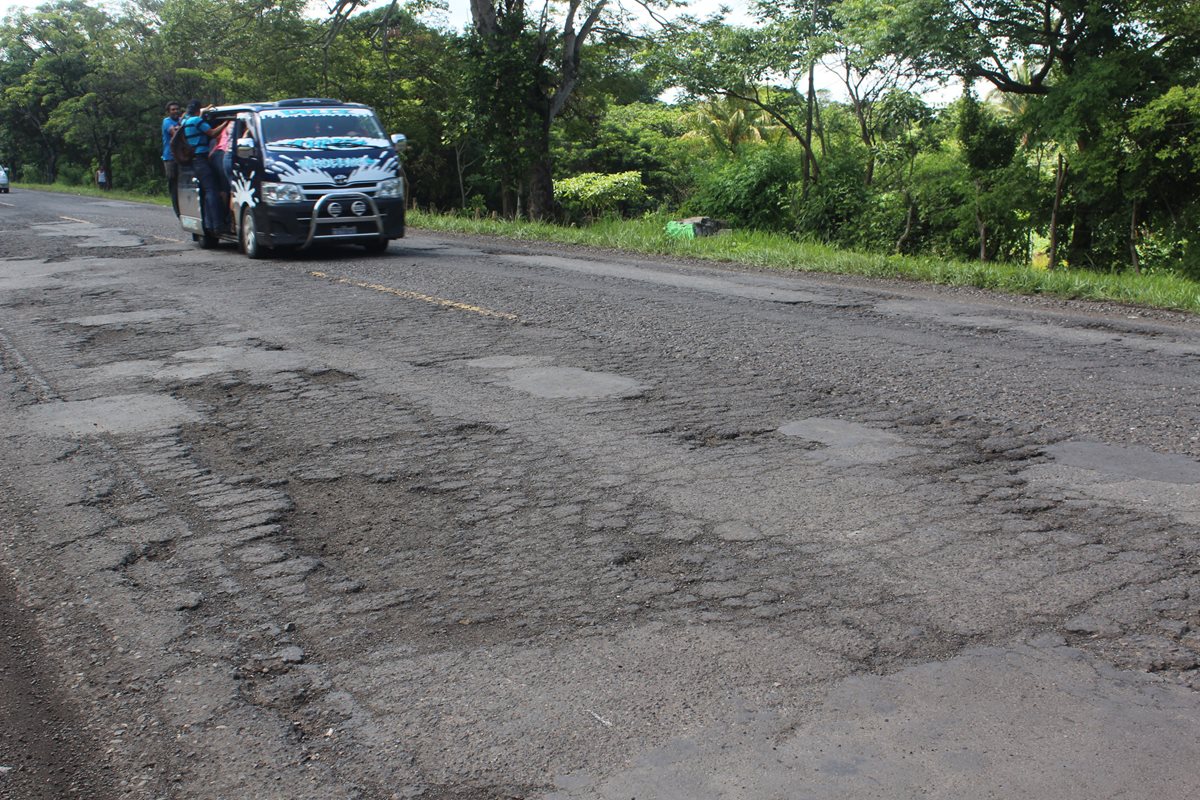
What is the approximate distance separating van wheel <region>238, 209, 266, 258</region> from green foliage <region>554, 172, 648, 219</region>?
15.8 m

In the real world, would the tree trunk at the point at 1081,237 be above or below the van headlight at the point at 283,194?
below

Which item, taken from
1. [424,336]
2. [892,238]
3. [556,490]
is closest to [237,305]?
[424,336]

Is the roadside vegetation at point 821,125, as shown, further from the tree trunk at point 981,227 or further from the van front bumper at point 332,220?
the van front bumper at point 332,220

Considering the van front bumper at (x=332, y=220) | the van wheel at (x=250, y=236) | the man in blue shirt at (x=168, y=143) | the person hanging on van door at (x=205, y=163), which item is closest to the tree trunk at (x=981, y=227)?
the van front bumper at (x=332, y=220)

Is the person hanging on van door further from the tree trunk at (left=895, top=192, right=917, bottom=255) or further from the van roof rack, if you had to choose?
the tree trunk at (left=895, top=192, right=917, bottom=255)

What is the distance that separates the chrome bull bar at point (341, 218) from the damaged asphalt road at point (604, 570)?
6.05 m

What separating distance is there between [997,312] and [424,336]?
16.0 feet

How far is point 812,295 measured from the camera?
35.7ft

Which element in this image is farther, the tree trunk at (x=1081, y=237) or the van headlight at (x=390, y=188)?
the tree trunk at (x=1081, y=237)

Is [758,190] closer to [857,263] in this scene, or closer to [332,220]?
[857,263]

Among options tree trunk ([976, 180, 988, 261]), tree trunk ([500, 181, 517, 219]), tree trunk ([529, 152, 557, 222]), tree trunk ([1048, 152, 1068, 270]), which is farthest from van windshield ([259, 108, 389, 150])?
tree trunk ([500, 181, 517, 219])

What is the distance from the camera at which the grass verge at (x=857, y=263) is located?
10938 millimetres

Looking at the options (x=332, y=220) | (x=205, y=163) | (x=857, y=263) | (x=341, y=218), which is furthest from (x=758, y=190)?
(x=205, y=163)

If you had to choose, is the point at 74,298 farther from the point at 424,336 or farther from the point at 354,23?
the point at 354,23
